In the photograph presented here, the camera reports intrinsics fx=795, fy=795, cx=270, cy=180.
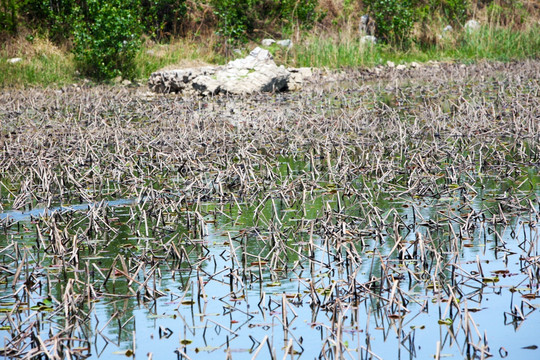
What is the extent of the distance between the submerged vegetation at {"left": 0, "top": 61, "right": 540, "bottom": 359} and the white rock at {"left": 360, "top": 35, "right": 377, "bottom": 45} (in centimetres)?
1342

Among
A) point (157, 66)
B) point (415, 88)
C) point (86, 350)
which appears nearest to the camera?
point (86, 350)

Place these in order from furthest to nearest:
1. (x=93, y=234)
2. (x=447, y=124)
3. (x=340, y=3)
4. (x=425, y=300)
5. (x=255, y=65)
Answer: (x=340, y=3), (x=255, y=65), (x=447, y=124), (x=93, y=234), (x=425, y=300)

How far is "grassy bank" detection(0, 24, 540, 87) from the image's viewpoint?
21470 millimetres

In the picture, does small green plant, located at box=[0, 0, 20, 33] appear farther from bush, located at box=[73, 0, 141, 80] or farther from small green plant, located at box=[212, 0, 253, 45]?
small green plant, located at box=[212, 0, 253, 45]

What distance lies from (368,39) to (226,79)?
826cm

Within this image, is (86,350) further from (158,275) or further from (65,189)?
(65,189)

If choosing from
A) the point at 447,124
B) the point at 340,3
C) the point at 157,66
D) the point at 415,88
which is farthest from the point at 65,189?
the point at 340,3

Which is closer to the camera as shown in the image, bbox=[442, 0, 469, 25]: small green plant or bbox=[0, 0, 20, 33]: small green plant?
bbox=[0, 0, 20, 33]: small green plant

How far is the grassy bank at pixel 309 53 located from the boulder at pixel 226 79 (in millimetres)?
1925

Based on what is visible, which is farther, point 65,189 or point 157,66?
point 157,66

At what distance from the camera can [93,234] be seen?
23.9ft

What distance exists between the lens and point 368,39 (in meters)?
27.4

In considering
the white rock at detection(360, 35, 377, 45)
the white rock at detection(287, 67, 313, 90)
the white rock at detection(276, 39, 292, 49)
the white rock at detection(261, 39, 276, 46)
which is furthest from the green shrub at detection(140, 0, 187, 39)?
the white rock at detection(360, 35, 377, 45)

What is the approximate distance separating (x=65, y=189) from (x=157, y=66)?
15027 mm
